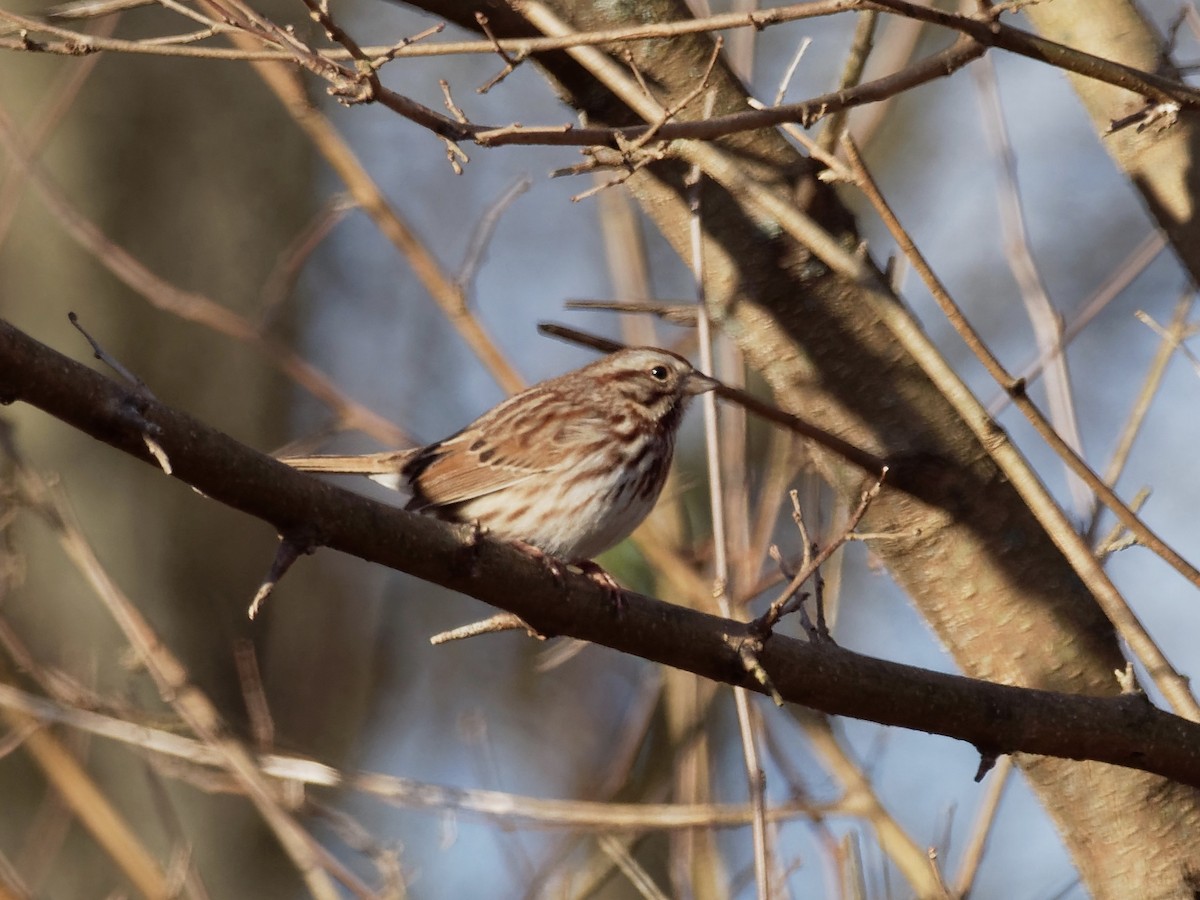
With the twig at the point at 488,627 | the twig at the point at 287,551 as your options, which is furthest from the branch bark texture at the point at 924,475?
the twig at the point at 287,551

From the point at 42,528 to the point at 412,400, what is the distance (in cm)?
188

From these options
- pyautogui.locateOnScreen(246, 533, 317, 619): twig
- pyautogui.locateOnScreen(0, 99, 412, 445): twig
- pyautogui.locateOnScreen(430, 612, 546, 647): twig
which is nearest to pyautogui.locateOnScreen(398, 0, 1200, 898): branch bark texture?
pyautogui.locateOnScreen(430, 612, 546, 647): twig

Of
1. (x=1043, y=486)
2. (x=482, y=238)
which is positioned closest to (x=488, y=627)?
(x=1043, y=486)

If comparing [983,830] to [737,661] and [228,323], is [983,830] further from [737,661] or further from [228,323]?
[228,323]

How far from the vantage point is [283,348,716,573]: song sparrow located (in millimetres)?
4336

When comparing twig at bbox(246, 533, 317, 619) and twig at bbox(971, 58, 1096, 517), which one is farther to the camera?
twig at bbox(971, 58, 1096, 517)

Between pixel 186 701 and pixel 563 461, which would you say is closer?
pixel 186 701

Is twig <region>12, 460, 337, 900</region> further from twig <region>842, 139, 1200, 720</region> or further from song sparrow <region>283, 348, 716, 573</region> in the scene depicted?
twig <region>842, 139, 1200, 720</region>

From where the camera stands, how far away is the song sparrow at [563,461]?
434cm

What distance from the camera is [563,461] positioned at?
4.54 meters

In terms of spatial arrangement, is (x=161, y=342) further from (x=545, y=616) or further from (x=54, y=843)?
(x=545, y=616)

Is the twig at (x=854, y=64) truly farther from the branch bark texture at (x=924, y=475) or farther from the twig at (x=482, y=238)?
the twig at (x=482, y=238)

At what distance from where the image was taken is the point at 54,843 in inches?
212

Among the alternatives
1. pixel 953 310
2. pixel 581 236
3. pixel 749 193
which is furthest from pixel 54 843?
pixel 581 236
